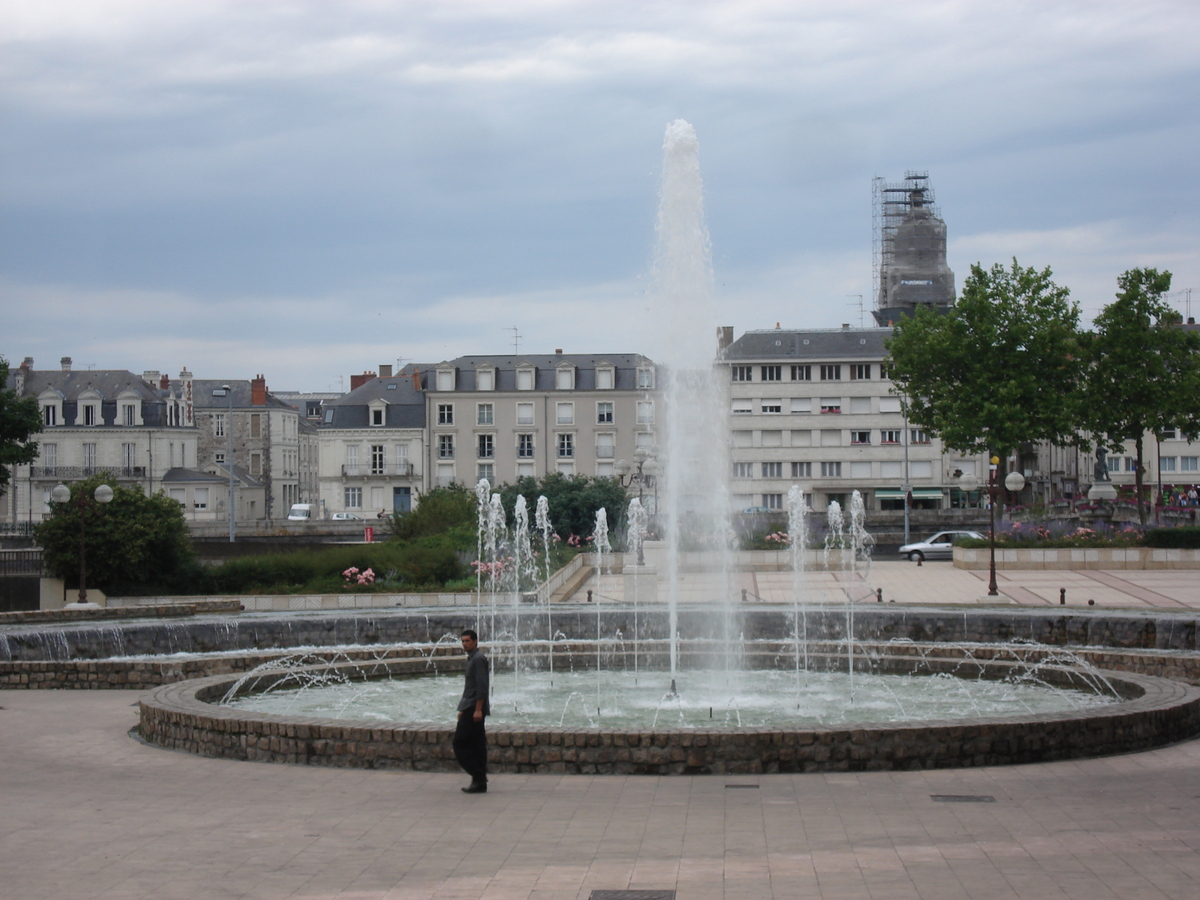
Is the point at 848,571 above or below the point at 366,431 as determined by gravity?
below

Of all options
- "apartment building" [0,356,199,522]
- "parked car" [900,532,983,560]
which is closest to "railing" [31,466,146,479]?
"apartment building" [0,356,199,522]

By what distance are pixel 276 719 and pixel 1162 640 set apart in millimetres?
16653

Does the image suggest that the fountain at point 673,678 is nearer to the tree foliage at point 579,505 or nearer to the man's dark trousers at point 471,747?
the man's dark trousers at point 471,747

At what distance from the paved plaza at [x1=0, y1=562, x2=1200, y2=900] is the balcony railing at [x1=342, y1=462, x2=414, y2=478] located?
62.8 m

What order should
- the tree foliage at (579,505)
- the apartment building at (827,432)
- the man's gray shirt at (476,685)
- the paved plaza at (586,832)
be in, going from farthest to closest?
the apartment building at (827,432) < the tree foliage at (579,505) < the man's gray shirt at (476,685) < the paved plaza at (586,832)

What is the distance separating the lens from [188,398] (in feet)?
269

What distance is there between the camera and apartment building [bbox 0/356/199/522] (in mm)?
75438

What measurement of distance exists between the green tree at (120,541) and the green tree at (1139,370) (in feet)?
111

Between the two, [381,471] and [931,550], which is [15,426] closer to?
[381,471]

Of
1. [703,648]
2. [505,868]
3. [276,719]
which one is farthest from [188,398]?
[505,868]

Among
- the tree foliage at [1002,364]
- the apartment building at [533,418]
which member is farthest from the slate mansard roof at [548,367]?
the tree foliage at [1002,364]

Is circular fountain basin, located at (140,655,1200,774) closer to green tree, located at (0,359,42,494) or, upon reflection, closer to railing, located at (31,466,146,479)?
green tree, located at (0,359,42,494)

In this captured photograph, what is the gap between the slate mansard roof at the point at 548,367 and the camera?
75375 mm

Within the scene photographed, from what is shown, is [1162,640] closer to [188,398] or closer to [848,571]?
[848,571]
